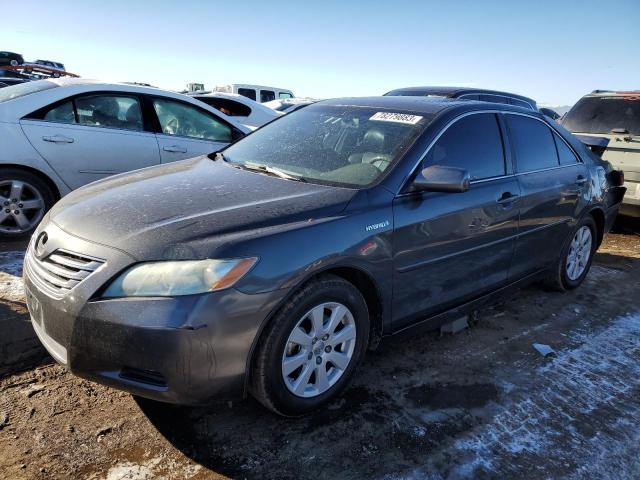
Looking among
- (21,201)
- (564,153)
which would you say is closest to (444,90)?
(564,153)

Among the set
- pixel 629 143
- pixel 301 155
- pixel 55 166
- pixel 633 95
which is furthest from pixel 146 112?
pixel 633 95

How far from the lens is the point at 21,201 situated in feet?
16.2

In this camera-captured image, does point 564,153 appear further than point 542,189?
Yes

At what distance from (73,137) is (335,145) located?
10.3 feet

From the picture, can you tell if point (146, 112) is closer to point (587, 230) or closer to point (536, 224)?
point (536, 224)

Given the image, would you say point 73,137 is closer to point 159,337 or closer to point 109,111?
point 109,111

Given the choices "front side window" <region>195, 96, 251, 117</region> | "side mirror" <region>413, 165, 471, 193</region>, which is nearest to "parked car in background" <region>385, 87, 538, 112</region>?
"front side window" <region>195, 96, 251, 117</region>

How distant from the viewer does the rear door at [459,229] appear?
292 centimetres

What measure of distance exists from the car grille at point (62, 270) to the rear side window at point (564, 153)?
368 centimetres

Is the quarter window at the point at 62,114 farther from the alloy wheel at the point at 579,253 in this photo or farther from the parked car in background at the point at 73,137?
the alloy wheel at the point at 579,253

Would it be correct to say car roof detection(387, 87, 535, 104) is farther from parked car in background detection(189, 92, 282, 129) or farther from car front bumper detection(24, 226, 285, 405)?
car front bumper detection(24, 226, 285, 405)

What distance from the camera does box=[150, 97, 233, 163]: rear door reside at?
18.6 feet

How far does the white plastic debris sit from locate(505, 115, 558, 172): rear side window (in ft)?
4.14

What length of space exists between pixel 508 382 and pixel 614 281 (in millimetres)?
2722
